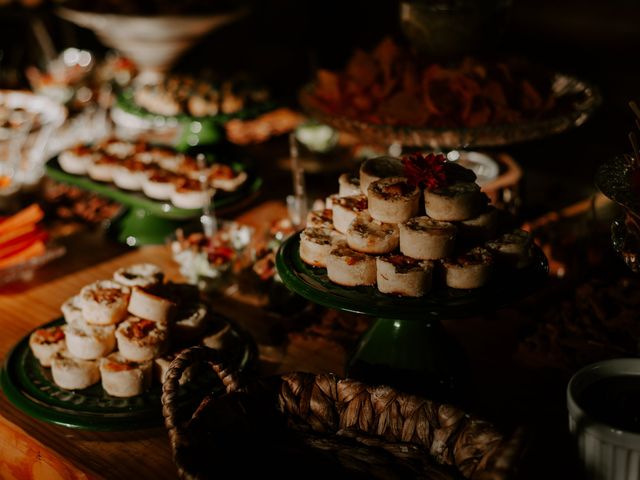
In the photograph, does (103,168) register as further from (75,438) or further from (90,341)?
(75,438)

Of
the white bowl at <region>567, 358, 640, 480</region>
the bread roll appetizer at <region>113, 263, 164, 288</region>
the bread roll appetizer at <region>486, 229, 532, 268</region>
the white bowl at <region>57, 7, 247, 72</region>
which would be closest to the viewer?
the white bowl at <region>567, 358, 640, 480</region>

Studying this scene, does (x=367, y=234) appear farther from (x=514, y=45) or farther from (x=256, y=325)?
(x=514, y=45)

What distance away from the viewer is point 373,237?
1.27 meters

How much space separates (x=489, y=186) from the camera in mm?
2215

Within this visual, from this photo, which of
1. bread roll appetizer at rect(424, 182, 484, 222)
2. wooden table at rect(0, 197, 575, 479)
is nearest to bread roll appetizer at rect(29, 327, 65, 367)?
wooden table at rect(0, 197, 575, 479)

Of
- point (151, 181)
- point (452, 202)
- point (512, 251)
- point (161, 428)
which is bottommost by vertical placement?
point (161, 428)

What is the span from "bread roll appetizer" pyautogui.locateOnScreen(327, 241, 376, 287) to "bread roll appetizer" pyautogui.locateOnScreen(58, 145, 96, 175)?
1.15 metres

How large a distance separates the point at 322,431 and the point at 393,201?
0.40 m

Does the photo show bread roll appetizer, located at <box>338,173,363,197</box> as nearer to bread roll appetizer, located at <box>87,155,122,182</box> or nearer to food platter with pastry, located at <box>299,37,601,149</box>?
food platter with pastry, located at <box>299,37,601,149</box>

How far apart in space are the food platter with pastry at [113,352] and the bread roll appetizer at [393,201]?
449 mm

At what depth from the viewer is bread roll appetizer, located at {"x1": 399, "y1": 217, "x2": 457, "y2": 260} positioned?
4.06ft

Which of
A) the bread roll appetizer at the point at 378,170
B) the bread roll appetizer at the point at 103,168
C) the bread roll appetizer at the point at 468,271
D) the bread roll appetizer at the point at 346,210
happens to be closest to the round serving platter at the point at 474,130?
the bread roll appetizer at the point at 378,170

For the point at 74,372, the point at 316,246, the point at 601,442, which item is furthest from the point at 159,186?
the point at 601,442

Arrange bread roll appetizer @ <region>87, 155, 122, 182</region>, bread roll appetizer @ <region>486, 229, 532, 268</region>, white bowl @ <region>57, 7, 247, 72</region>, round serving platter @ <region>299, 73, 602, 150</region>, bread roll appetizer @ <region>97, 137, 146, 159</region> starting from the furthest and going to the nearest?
white bowl @ <region>57, 7, 247, 72</region>, bread roll appetizer @ <region>97, 137, 146, 159</region>, bread roll appetizer @ <region>87, 155, 122, 182</region>, round serving platter @ <region>299, 73, 602, 150</region>, bread roll appetizer @ <region>486, 229, 532, 268</region>
